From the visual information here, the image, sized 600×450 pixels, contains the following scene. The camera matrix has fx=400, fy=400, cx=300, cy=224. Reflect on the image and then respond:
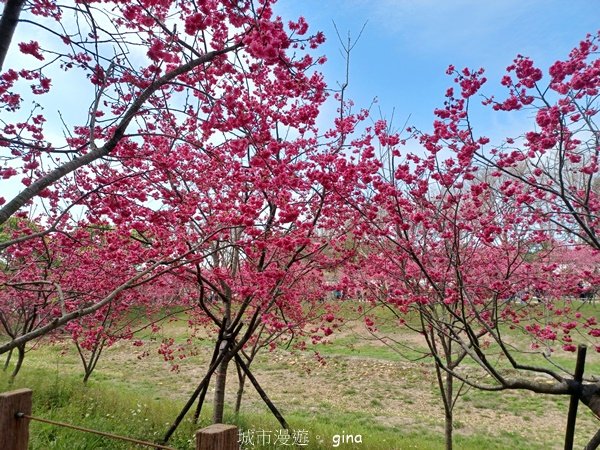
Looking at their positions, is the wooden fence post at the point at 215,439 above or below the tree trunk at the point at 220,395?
above

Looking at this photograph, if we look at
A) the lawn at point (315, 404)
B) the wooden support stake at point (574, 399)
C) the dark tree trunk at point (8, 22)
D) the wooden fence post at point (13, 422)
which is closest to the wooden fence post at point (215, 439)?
the wooden fence post at point (13, 422)

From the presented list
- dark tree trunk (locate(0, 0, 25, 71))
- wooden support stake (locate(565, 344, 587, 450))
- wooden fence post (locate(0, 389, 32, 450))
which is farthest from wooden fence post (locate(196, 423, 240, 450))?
dark tree trunk (locate(0, 0, 25, 71))

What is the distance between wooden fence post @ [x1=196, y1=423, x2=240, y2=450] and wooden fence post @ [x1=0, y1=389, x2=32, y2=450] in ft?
5.11

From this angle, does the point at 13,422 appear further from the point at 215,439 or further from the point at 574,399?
the point at 574,399

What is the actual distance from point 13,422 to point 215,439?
164 centimetres

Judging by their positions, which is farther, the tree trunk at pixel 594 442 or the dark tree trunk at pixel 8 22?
the tree trunk at pixel 594 442

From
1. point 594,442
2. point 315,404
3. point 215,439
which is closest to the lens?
point 215,439

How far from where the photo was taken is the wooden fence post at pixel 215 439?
1713 millimetres

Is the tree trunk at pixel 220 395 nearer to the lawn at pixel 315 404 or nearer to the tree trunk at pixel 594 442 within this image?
the lawn at pixel 315 404

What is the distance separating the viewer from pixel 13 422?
2484mm

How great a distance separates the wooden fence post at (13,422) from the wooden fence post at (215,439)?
5.11 feet

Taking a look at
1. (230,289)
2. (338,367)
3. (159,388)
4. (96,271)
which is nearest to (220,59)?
(230,289)

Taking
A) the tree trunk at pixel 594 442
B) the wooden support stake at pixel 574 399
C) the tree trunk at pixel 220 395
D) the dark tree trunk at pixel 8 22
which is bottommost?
the tree trunk at pixel 220 395

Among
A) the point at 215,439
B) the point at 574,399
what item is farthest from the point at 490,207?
the point at 215,439
